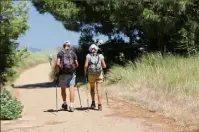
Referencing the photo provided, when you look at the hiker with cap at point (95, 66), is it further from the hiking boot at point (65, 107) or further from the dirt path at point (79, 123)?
the hiking boot at point (65, 107)

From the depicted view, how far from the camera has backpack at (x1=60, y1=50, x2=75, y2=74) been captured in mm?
13464

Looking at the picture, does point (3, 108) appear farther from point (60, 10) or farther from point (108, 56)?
point (108, 56)

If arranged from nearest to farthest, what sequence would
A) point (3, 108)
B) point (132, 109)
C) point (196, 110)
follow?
Result: 1. point (196, 110)
2. point (3, 108)
3. point (132, 109)

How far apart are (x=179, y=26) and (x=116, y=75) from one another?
3.92 m

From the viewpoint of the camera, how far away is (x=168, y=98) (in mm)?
13539

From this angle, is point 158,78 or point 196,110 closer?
point 196,110

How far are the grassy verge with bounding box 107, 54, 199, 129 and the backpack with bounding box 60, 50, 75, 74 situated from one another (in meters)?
2.24

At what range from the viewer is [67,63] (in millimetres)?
13461

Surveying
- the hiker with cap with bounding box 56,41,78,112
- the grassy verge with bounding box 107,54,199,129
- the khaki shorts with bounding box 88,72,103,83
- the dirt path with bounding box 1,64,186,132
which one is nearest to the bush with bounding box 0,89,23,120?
the dirt path with bounding box 1,64,186,132

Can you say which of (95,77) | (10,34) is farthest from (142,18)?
(95,77)

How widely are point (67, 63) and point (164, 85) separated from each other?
11.1 feet

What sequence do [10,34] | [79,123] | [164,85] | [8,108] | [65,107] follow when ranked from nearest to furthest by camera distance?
[79,123], [8,108], [65,107], [164,85], [10,34]

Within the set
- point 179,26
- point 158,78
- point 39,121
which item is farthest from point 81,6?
point 39,121

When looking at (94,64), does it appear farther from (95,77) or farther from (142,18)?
(142,18)
